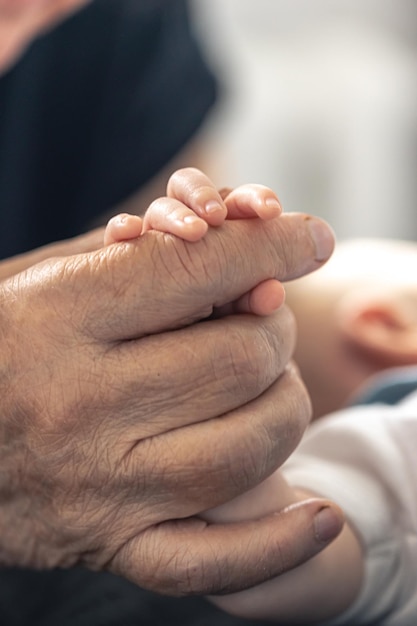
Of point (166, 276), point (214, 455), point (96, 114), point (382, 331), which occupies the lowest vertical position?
point (382, 331)

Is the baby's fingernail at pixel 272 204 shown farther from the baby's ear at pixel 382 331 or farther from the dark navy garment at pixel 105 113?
the dark navy garment at pixel 105 113

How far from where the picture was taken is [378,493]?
2.07 ft

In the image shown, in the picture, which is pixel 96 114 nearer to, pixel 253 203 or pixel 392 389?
pixel 392 389

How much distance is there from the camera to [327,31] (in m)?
2.01

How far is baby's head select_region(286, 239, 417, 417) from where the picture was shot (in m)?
0.95

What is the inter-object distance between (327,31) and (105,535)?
1.72 meters

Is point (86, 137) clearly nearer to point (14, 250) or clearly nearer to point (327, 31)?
point (14, 250)

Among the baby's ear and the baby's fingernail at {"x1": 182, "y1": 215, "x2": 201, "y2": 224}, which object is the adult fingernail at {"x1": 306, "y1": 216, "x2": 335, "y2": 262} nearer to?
the baby's fingernail at {"x1": 182, "y1": 215, "x2": 201, "y2": 224}

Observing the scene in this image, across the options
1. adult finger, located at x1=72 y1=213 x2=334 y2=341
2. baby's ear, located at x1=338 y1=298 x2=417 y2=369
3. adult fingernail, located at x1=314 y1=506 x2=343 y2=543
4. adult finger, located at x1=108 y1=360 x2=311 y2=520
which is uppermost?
adult finger, located at x1=72 y1=213 x2=334 y2=341

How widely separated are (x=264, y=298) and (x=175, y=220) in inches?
2.8

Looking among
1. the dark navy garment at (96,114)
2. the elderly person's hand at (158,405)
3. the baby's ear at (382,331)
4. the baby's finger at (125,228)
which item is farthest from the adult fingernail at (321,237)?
the dark navy garment at (96,114)

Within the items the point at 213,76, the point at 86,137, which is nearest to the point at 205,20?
the point at 213,76

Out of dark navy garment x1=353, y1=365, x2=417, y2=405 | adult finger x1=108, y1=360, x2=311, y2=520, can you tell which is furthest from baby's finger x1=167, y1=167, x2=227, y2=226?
dark navy garment x1=353, y1=365, x2=417, y2=405

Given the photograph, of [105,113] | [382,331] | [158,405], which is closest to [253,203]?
[158,405]
